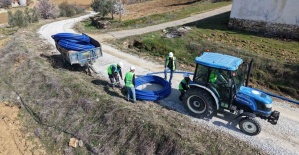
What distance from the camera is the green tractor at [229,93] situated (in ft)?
28.8

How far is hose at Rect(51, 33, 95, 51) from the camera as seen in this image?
13.9m

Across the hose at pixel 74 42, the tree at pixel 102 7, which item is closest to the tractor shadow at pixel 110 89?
the hose at pixel 74 42

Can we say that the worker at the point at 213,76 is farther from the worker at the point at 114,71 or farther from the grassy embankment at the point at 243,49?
the grassy embankment at the point at 243,49

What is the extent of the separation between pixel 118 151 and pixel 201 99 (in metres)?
3.77

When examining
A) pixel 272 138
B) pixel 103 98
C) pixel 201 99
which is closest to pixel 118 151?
pixel 103 98

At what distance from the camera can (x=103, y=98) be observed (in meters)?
11.4

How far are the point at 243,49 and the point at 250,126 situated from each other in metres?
8.91

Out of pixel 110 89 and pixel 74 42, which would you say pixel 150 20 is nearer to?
pixel 74 42

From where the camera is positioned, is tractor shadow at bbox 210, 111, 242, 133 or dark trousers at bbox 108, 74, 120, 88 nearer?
tractor shadow at bbox 210, 111, 242, 133

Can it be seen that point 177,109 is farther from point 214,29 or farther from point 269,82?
point 214,29

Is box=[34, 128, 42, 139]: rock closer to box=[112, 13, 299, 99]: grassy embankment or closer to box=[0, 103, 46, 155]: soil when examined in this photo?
box=[0, 103, 46, 155]: soil

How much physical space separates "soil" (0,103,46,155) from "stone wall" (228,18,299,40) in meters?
17.8

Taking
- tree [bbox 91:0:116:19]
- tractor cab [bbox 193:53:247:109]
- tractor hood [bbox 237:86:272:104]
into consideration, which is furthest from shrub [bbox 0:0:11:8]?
tractor hood [bbox 237:86:272:104]

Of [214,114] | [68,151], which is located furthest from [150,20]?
[68,151]
